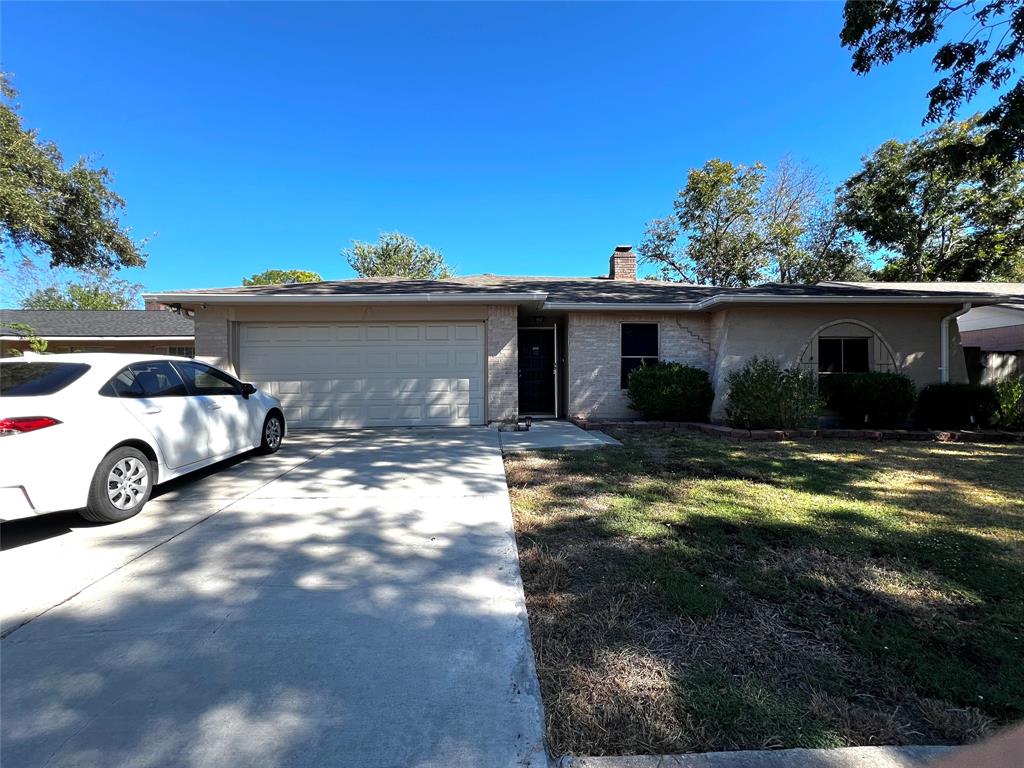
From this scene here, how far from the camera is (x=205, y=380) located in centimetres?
564

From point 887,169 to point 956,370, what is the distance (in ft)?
48.0

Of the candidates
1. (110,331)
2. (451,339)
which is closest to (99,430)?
(451,339)

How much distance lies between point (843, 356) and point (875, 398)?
66.1 inches

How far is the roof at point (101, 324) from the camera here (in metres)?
17.6

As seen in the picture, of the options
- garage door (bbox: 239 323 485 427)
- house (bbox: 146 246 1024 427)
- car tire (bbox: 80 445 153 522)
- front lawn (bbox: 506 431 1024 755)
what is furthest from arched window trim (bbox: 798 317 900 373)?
car tire (bbox: 80 445 153 522)

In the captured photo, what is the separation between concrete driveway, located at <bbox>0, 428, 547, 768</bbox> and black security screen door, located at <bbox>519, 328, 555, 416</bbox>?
7.62 m

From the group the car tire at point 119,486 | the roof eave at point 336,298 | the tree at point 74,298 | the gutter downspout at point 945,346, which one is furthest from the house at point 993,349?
the tree at point 74,298

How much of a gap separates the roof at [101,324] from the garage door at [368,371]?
32.5ft

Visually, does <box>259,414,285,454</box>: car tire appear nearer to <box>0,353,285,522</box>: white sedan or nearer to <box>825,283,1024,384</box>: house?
<box>0,353,285,522</box>: white sedan

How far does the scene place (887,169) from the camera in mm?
19891

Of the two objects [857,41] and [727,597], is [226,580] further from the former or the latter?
[857,41]

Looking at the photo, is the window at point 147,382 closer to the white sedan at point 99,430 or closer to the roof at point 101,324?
the white sedan at point 99,430

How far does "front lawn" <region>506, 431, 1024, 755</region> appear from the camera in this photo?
1826mm

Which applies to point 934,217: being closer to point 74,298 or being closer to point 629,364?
point 629,364
